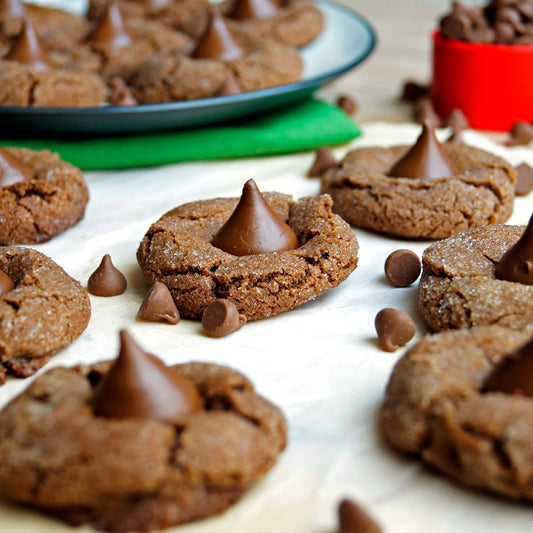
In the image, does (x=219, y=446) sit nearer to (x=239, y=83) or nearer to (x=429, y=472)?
(x=429, y=472)

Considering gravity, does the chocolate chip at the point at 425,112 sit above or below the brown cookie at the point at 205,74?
below

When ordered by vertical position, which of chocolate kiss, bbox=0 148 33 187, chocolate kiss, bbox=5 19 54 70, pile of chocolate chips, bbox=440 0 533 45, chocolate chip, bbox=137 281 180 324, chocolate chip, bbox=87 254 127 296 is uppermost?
pile of chocolate chips, bbox=440 0 533 45

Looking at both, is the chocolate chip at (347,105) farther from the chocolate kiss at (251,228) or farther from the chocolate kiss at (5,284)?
the chocolate kiss at (5,284)

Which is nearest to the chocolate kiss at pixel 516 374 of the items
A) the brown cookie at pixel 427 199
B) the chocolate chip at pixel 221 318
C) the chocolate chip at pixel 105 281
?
the chocolate chip at pixel 221 318

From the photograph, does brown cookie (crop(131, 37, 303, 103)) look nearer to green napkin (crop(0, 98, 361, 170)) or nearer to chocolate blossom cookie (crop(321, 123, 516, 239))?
green napkin (crop(0, 98, 361, 170))

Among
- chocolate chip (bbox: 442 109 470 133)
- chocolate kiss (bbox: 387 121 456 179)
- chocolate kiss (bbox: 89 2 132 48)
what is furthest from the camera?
chocolate kiss (bbox: 89 2 132 48)

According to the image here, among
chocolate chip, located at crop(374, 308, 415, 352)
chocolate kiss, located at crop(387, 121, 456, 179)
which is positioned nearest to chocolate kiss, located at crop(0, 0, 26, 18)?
chocolate kiss, located at crop(387, 121, 456, 179)

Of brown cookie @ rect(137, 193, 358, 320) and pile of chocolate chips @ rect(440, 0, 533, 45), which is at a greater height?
pile of chocolate chips @ rect(440, 0, 533, 45)
